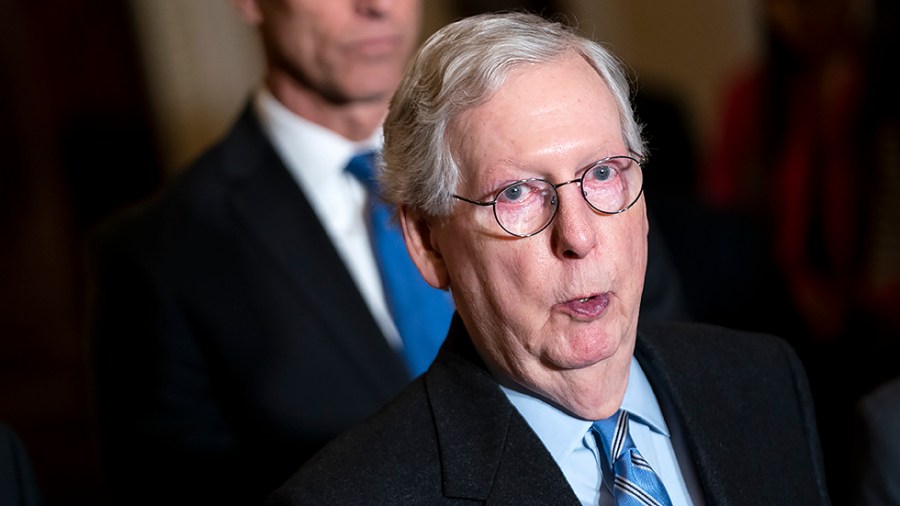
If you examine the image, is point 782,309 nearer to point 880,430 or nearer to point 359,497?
point 880,430

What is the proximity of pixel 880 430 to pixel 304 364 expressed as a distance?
1066 mm

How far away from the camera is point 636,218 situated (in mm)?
1578

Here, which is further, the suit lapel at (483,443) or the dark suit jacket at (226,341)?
the dark suit jacket at (226,341)

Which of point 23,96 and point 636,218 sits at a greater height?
point 636,218

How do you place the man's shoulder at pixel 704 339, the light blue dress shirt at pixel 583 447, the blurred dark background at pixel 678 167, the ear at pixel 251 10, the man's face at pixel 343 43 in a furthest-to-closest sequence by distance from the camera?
the blurred dark background at pixel 678 167 < the ear at pixel 251 10 < the man's face at pixel 343 43 < the man's shoulder at pixel 704 339 < the light blue dress shirt at pixel 583 447

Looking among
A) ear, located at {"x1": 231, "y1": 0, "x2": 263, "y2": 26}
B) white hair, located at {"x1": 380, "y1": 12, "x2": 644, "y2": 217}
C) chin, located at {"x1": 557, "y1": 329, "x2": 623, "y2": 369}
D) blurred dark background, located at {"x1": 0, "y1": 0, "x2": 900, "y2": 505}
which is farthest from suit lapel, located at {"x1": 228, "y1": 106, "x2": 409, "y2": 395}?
blurred dark background, located at {"x1": 0, "y1": 0, "x2": 900, "y2": 505}

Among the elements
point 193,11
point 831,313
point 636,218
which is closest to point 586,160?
point 636,218

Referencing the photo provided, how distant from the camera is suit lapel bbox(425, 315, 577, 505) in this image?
1.56m

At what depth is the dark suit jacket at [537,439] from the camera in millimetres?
1561

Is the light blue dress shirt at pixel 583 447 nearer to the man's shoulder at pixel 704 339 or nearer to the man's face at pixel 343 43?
the man's shoulder at pixel 704 339

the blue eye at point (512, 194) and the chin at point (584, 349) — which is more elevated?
the blue eye at point (512, 194)

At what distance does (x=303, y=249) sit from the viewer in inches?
95.5

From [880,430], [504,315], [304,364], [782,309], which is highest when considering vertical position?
[504,315]

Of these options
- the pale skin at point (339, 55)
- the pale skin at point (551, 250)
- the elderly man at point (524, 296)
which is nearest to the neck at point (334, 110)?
the pale skin at point (339, 55)
